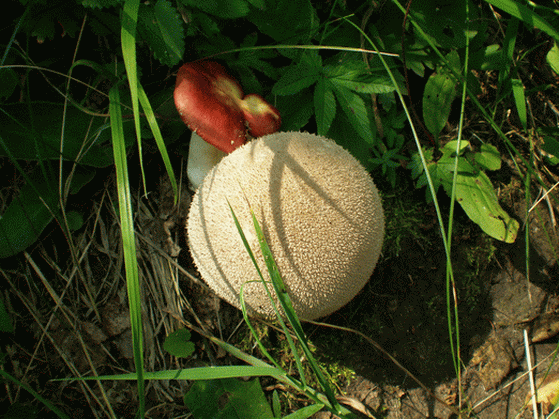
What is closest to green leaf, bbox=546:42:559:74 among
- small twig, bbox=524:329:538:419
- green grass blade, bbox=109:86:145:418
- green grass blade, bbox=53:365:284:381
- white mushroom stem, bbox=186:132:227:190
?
small twig, bbox=524:329:538:419

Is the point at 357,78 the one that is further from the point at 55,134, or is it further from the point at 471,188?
the point at 55,134

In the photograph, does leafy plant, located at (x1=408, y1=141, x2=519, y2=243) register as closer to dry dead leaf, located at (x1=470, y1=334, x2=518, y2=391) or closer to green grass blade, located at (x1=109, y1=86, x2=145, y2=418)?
dry dead leaf, located at (x1=470, y1=334, x2=518, y2=391)

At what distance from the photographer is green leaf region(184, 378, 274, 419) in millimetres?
1668

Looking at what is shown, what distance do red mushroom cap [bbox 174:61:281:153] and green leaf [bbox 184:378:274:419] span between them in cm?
116

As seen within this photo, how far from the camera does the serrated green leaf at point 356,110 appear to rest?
168 centimetres

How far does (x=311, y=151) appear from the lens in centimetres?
149

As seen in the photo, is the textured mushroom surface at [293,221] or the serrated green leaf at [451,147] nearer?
the textured mushroom surface at [293,221]

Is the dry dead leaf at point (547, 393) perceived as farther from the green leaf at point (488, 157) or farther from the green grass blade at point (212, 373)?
the green grass blade at point (212, 373)

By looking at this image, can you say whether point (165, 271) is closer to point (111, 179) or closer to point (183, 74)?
point (111, 179)

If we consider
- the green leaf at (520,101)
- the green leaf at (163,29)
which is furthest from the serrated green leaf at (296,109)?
the green leaf at (520,101)

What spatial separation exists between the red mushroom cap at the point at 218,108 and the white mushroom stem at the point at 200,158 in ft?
0.77

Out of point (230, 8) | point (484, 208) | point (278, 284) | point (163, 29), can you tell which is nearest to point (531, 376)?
point (484, 208)

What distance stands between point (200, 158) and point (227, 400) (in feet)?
4.06

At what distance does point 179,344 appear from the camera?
179 centimetres
